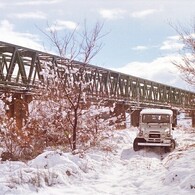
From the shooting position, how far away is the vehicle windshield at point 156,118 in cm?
2020

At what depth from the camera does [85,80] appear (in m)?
26.8

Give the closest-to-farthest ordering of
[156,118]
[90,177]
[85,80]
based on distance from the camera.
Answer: [90,177], [156,118], [85,80]

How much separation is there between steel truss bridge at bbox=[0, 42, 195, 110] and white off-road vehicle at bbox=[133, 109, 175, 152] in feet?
5.32

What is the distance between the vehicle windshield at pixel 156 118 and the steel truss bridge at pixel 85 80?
147 centimetres

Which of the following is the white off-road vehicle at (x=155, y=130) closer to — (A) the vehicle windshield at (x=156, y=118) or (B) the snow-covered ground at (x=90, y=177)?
(A) the vehicle windshield at (x=156, y=118)

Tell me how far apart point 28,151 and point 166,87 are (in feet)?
176

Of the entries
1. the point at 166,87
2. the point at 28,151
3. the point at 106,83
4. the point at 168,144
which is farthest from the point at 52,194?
the point at 166,87

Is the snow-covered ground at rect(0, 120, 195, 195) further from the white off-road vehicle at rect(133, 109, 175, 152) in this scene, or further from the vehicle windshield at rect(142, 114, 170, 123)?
the vehicle windshield at rect(142, 114, 170, 123)

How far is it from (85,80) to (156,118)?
792 centimetres

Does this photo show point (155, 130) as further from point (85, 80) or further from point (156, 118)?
point (85, 80)

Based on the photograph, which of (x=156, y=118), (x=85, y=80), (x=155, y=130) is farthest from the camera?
(x=85, y=80)

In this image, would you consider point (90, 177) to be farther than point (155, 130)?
No

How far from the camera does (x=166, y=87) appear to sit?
67812mm

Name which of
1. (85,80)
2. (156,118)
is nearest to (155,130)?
(156,118)
